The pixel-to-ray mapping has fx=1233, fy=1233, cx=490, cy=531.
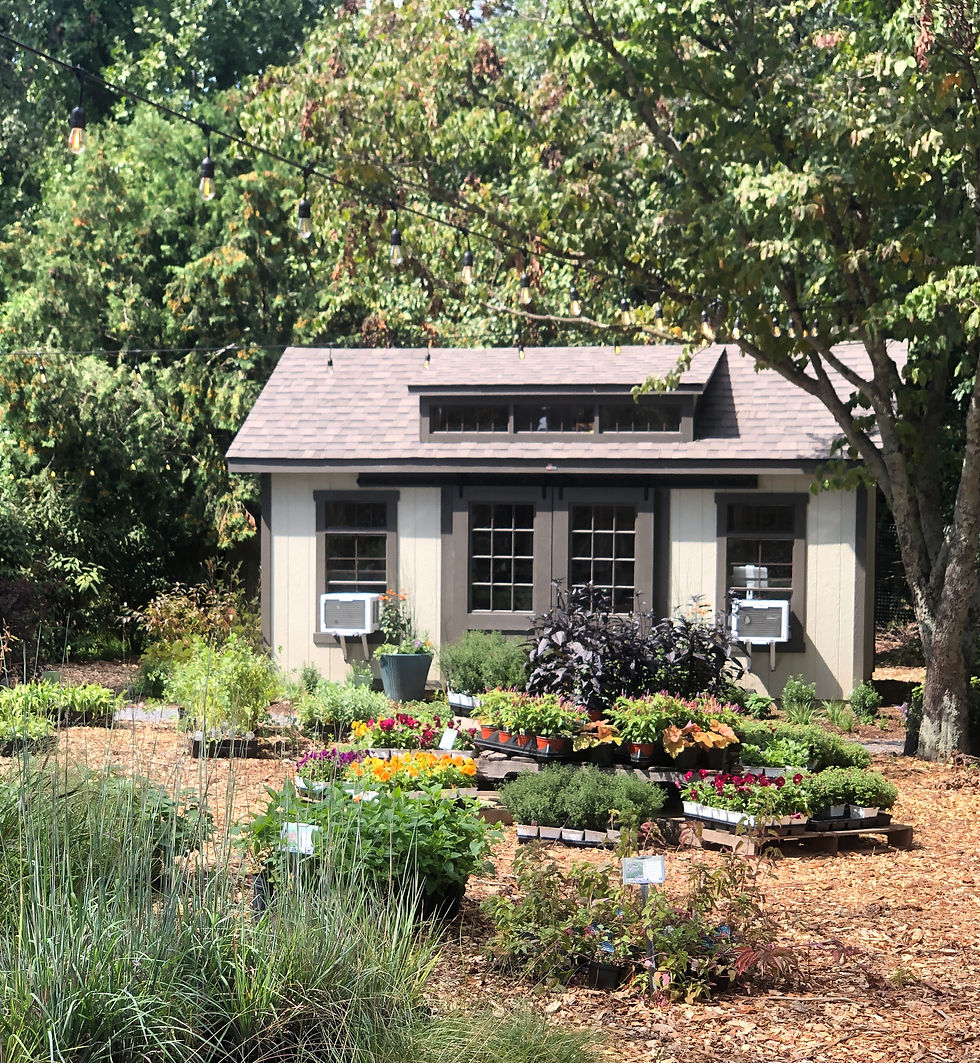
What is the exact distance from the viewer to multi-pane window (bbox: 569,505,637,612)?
489 inches

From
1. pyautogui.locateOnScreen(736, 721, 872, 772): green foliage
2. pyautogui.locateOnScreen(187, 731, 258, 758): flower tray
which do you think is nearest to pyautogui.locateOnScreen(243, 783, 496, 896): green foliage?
pyautogui.locateOnScreen(736, 721, 872, 772): green foliage

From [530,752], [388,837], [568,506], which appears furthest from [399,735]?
[568,506]

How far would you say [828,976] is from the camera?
4.62 meters

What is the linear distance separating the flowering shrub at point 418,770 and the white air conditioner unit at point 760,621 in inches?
210

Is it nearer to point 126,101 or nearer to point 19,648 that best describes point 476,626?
point 19,648

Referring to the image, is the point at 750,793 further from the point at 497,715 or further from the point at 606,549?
the point at 606,549

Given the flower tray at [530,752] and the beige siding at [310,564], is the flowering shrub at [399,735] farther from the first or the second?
the beige siding at [310,564]

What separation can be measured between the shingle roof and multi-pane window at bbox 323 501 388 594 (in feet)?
1.86

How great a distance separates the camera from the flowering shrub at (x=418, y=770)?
20.9 feet

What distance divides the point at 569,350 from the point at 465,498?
255cm

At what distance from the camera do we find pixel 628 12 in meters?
8.61

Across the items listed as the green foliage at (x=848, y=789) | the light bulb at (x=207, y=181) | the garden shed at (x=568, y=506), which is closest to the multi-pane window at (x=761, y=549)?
the garden shed at (x=568, y=506)

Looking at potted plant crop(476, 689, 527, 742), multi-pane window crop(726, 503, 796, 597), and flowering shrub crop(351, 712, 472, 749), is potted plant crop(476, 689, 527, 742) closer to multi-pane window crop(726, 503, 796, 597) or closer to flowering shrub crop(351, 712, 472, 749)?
flowering shrub crop(351, 712, 472, 749)

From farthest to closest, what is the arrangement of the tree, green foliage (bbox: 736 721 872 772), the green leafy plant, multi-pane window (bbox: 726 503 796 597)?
multi-pane window (bbox: 726 503 796 597) < the green leafy plant < the tree < green foliage (bbox: 736 721 872 772)
